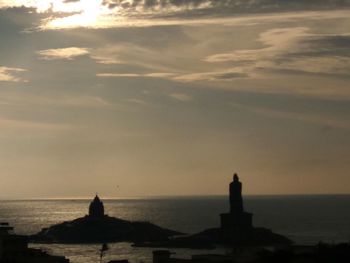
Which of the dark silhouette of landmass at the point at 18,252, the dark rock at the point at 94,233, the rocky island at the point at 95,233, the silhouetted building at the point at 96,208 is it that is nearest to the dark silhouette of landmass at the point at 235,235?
the rocky island at the point at 95,233

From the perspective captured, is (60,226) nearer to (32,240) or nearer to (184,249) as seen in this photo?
(32,240)

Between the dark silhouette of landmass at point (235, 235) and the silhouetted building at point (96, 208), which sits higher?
the silhouetted building at point (96, 208)

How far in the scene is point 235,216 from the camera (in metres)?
182

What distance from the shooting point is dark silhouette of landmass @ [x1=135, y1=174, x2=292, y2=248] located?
177 metres

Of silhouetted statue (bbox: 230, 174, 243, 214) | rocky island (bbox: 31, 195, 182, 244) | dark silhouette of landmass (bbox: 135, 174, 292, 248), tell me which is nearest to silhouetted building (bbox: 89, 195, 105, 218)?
rocky island (bbox: 31, 195, 182, 244)

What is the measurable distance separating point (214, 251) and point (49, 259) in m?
88.8

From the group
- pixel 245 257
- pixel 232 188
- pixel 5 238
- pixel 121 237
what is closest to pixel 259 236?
pixel 232 188

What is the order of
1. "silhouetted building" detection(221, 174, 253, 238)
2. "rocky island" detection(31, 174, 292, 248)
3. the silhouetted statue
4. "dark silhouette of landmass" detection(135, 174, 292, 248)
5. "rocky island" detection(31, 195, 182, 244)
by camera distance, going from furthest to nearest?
"rocky island" detection(31, 195, 182, 244) → the silhouetted statue → "silhouetted building" detection(221, 174, 253, 238) → "rocky island" detection(31, 174, 292, 248) → "dark silhouette of landmass" detection(135, 174, 292, 248)

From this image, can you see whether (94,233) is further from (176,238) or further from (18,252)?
(18,252)

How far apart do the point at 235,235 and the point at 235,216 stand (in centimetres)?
442

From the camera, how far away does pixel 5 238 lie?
7706cm

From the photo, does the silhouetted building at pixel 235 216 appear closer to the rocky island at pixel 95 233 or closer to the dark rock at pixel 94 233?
the rocky island at pixel 95 233

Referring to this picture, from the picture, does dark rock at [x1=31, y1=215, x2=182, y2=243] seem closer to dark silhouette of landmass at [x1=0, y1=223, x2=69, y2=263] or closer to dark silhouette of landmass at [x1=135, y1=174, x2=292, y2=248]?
dark silhouette of landmass at [x1=135, y1=174, x2=292, y2=248]

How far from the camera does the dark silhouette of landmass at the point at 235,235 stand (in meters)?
177
